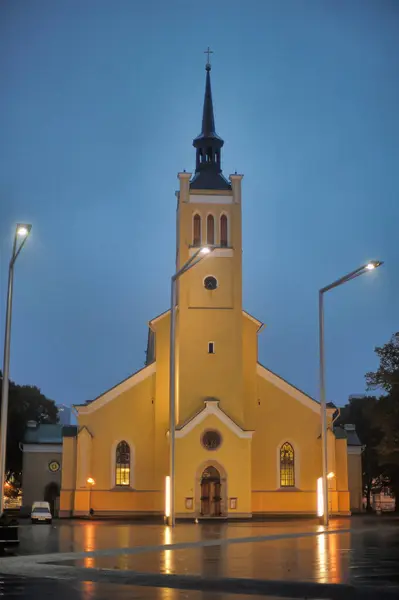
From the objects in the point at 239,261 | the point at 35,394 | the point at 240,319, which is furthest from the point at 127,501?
the point at 35,394

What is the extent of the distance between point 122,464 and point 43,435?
13.9 metres

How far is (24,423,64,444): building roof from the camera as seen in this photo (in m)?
61.7

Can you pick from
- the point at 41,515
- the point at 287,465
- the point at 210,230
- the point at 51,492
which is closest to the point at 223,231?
the point at 210,230

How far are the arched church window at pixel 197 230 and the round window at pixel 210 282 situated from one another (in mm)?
2370

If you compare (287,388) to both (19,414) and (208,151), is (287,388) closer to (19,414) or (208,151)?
(208,151)

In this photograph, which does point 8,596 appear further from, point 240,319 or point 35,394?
point 35,394

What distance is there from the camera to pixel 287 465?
50.8 metres

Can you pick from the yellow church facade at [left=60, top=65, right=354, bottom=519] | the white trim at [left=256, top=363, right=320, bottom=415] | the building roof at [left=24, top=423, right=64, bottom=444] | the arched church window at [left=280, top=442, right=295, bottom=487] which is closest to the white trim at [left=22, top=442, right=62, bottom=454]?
the building roof at [left=24, top=423, right=64, bottom=444]

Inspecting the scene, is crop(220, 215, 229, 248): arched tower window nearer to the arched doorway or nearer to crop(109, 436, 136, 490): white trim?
crop(109, 436, 136, 490): white trim

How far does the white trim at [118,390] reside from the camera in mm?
50844

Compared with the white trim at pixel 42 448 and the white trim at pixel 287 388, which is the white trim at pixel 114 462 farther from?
the white trim at pixel 42 448

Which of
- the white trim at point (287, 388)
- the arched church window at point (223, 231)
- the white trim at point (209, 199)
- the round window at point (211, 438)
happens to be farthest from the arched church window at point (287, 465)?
the white trim at point (209, 199)

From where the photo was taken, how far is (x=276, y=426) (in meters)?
51.2

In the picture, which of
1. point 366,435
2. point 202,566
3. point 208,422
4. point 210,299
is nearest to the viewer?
point 202,566
